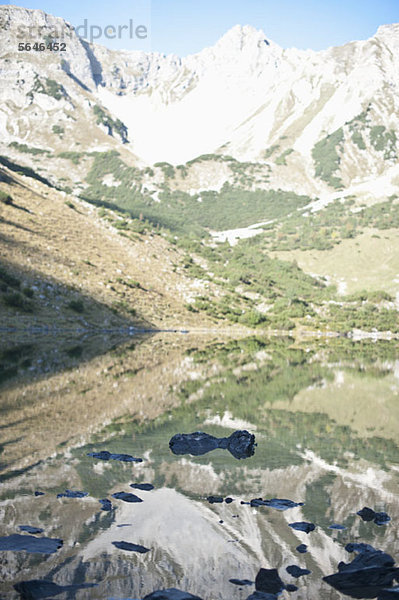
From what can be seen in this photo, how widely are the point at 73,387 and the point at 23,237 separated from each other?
3667 cm

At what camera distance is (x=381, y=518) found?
22.0 ft

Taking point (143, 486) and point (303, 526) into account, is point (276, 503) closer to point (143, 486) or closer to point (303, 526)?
point (303, 526)

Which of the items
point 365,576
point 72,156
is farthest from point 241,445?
point 72,156

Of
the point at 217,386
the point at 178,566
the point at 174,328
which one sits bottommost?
the point at 174,328

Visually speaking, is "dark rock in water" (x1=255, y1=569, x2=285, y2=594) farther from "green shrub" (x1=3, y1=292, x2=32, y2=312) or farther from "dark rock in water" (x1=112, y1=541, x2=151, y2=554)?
"green shrub" (x1=3, y1=292, x2=32, y2=312)

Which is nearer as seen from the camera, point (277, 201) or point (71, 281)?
point (71, 281)

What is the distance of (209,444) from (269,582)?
5.32m

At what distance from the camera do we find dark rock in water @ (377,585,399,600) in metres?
4.80

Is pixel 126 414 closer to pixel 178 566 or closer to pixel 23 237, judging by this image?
pixel 178 566

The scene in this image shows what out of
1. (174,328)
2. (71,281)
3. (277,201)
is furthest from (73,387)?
(277,201)

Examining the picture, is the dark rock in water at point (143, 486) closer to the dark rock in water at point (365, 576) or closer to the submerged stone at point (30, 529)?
the submerged stone at point (30, 529)

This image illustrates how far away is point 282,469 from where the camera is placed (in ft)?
28.9

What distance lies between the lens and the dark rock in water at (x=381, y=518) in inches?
259

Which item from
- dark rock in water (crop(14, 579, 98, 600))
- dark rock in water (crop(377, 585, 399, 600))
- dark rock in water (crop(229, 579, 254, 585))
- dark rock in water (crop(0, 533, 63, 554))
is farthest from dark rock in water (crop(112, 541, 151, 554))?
dark rock in water (crop(377, 585, 399, 600))
